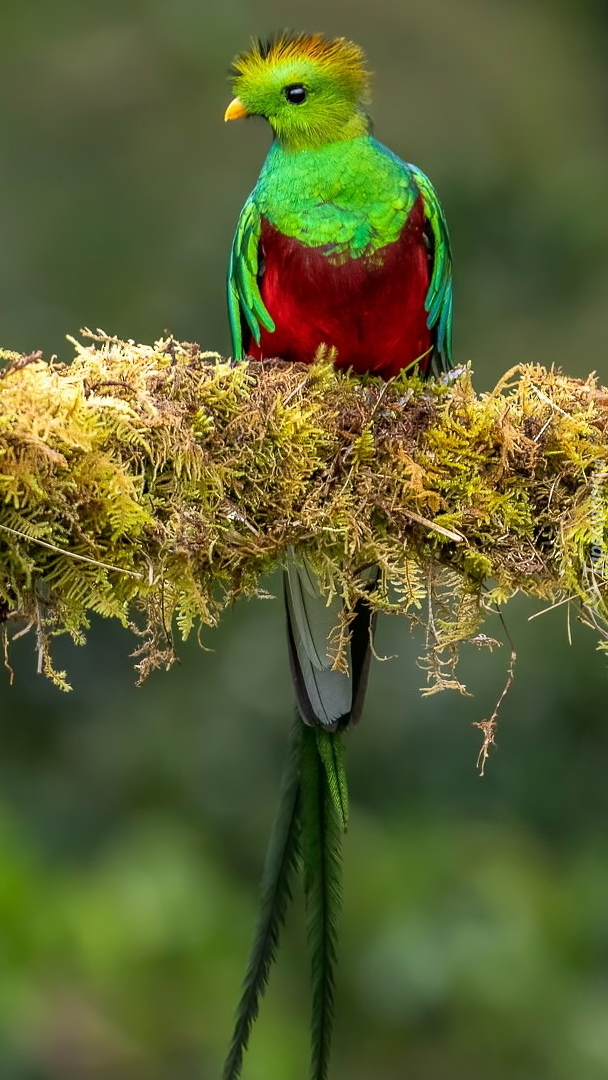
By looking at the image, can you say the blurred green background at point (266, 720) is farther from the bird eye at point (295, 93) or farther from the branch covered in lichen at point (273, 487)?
the bird eye at point (295, 93)

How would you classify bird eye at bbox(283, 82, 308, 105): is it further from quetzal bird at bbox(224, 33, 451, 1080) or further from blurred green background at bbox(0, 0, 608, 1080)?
blurred green background at bbox(0, 0, 608, 1080)

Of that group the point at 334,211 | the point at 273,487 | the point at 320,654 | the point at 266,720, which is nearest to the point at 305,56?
the point at 334,211

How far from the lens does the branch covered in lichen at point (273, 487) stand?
1.99m

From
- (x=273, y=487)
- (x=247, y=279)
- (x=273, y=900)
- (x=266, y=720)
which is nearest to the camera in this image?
(x=273, y=487)

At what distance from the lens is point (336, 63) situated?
9.53 ft

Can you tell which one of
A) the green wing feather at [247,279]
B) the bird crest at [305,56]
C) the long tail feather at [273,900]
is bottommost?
the long tail feather at [273,900]

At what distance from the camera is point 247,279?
9.22ft

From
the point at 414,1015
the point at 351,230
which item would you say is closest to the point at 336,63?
the point at 351,230

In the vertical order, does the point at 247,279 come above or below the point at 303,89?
below

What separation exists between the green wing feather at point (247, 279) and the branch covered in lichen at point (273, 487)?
11.5 inches

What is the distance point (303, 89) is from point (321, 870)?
1.61 metres

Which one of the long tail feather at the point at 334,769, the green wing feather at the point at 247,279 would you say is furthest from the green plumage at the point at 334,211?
the long tail feather at the point at 334,769

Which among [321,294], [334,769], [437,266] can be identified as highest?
[437,266]

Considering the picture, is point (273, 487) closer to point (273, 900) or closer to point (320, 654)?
point (320, 654)
